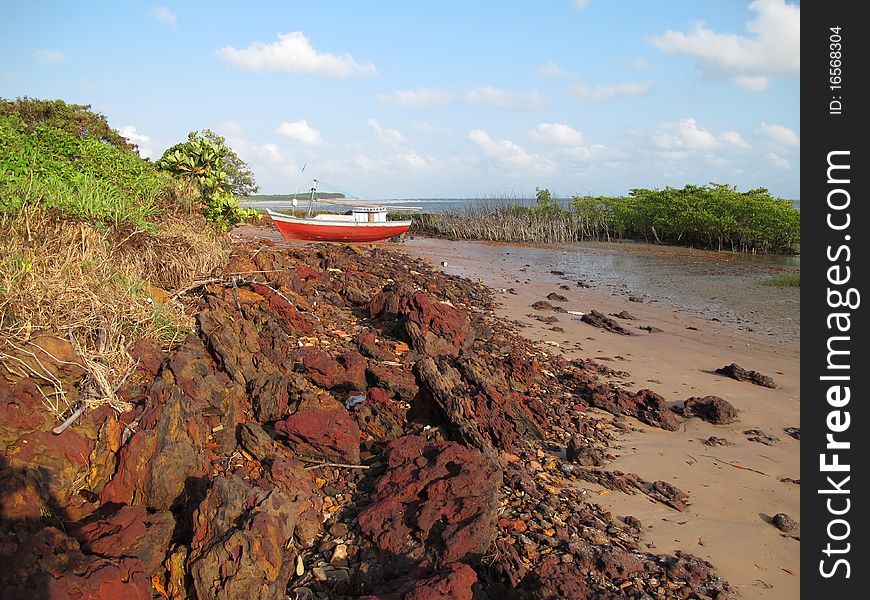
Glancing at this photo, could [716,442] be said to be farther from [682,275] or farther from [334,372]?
[682,275]

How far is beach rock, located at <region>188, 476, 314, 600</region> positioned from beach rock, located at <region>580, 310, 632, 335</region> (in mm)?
7174

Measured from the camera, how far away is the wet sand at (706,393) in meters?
3.40

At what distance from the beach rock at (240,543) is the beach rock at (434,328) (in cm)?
291

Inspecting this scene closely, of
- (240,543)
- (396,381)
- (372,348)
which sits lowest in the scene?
(240,543)

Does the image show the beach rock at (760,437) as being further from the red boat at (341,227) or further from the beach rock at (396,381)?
the red boat at (341,227)

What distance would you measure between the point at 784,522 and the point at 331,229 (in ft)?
56.9

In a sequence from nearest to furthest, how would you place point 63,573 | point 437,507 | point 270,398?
point 63,573, point 437,507, point 270,398

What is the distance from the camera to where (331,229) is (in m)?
19.7

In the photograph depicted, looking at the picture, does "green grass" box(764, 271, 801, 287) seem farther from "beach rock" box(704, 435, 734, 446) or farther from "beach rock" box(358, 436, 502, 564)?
"beach rock" box(358, 436, 502, 564)

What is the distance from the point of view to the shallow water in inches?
489

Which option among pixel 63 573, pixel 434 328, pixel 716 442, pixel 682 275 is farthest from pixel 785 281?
pixel 63 573

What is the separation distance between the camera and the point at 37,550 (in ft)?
A: 7.70

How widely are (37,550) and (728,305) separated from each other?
13.7m

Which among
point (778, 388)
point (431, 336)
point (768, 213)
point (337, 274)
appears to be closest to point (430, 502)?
point (431, 336)
